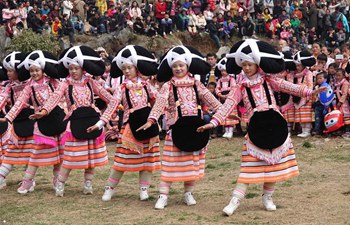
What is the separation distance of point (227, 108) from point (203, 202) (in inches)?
55.4

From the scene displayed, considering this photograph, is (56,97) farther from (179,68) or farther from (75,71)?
(179,68)

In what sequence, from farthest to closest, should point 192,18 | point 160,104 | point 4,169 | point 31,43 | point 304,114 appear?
point 192,18, point 31,43, point 304,114, point 4,169, point 160,104

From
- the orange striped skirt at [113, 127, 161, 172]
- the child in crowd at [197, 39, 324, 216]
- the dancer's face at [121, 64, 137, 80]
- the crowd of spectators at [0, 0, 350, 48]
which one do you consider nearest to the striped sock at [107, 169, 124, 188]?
the orange striped skirt at [113, 127, 161, 172]

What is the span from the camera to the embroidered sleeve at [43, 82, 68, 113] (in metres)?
9.26

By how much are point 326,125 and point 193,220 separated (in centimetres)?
641

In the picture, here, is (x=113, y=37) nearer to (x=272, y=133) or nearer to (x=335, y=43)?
(x=335, y=43)

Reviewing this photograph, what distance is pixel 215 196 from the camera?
9.08 m

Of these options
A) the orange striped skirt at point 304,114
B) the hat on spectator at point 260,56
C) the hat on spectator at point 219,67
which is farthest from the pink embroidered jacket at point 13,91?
the orange striped skirt at point 304,114

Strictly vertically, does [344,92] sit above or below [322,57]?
below

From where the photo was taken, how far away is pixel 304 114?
13.9 m

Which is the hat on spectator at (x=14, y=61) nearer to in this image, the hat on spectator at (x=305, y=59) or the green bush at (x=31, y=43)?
the hat on spectator at (x=305, y=59)

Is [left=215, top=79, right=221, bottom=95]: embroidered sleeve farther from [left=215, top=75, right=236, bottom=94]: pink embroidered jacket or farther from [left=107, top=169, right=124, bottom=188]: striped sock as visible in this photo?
[left=107, top=169, right=124, bottom=188]: striped sock

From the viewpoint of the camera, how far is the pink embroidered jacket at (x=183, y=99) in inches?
328

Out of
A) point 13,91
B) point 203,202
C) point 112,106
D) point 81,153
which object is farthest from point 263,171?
point 13,91
